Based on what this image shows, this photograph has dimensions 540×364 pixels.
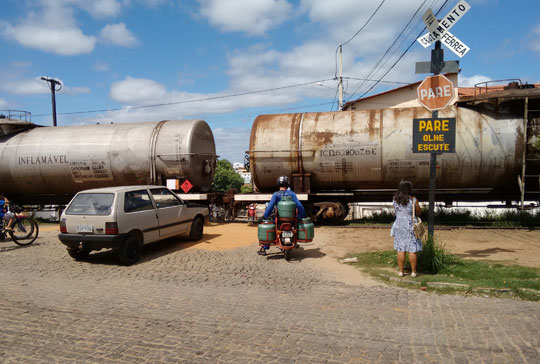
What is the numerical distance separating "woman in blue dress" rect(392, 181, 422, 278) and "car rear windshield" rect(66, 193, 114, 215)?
575 cm

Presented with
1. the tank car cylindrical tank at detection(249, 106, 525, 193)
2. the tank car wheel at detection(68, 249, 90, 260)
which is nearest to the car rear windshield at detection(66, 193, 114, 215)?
the tank car wheel at detection(68, 249, 90, 260)

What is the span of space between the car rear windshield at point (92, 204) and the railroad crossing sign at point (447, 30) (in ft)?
23.4

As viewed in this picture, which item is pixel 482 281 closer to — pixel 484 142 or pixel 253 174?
pixel 484 142

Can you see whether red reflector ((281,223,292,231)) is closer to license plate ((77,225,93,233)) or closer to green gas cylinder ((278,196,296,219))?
green gas cylinder ((278,196,296,219))

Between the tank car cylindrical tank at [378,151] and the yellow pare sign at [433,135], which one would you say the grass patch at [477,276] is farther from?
the tank car cylindrical tank at [378,151]

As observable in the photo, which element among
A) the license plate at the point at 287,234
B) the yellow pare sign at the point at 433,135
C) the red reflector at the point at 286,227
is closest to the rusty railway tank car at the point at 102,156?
the red reflector at the point at 286,227

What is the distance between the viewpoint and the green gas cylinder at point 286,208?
7.96m

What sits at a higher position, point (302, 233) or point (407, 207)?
point (407, 207)

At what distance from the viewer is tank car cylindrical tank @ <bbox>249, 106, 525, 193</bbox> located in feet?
A: 37.8

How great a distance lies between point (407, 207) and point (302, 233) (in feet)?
8.14

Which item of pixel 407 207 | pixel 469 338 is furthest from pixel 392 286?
pixel 469 338

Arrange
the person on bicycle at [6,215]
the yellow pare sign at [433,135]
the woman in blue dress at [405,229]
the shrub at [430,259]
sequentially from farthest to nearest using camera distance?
the person on bicycle at [6,215]
the yellow pare sign at [433,135]
the shrub at [430,259]
the woman in blue dress at [405,229]

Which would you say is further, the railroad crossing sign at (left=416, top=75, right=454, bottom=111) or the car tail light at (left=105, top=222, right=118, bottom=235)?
the car tail light at (left=105, top=222, right=118, bottom=235)

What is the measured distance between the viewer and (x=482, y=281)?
229 inches
